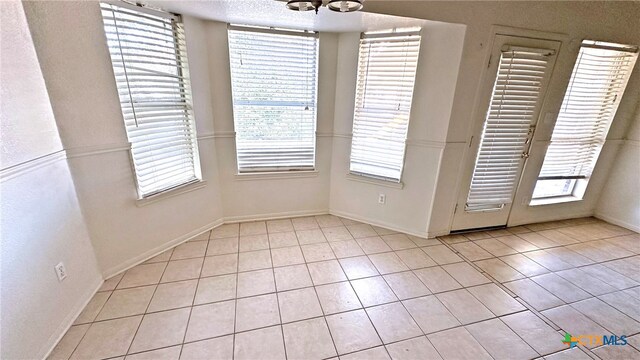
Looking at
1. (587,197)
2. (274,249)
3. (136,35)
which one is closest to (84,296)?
(274,249)

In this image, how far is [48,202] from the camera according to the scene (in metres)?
1.57

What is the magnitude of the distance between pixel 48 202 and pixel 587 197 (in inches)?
213

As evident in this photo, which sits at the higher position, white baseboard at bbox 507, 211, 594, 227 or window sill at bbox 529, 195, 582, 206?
window sill at bbox 529, 195, 582, 206

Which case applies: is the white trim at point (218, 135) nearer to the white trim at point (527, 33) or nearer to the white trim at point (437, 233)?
the white trim at point (437, 233)

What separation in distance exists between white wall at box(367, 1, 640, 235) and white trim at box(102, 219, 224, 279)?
2.43 m

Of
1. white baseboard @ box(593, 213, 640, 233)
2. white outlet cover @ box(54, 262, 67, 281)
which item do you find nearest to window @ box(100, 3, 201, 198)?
white outlet cover @ box(54, 262, 67, 281)

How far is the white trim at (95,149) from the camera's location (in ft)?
5.78

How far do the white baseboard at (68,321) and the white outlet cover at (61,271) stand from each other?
24 centimetres

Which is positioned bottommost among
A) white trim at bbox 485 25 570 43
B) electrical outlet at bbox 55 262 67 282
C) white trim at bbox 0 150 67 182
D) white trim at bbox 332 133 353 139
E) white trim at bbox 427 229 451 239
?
white trim at bbox 427 229 451 239

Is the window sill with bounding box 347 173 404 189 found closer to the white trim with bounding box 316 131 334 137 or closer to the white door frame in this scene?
the white trim with bounding box 316 131 334 137

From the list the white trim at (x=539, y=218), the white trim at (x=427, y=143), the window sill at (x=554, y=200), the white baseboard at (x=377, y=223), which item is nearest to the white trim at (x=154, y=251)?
the white baseboard at (x=377, y=223)

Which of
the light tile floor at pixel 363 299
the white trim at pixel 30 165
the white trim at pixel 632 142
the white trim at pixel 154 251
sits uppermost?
the white trim at pixel 632 142

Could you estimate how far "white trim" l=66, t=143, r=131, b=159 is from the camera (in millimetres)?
1763

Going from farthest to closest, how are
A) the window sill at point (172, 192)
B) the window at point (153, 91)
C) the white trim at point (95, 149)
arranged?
the window sill at point (172, 192), the window at point (153, 91), the white trim at point (95, 149)
